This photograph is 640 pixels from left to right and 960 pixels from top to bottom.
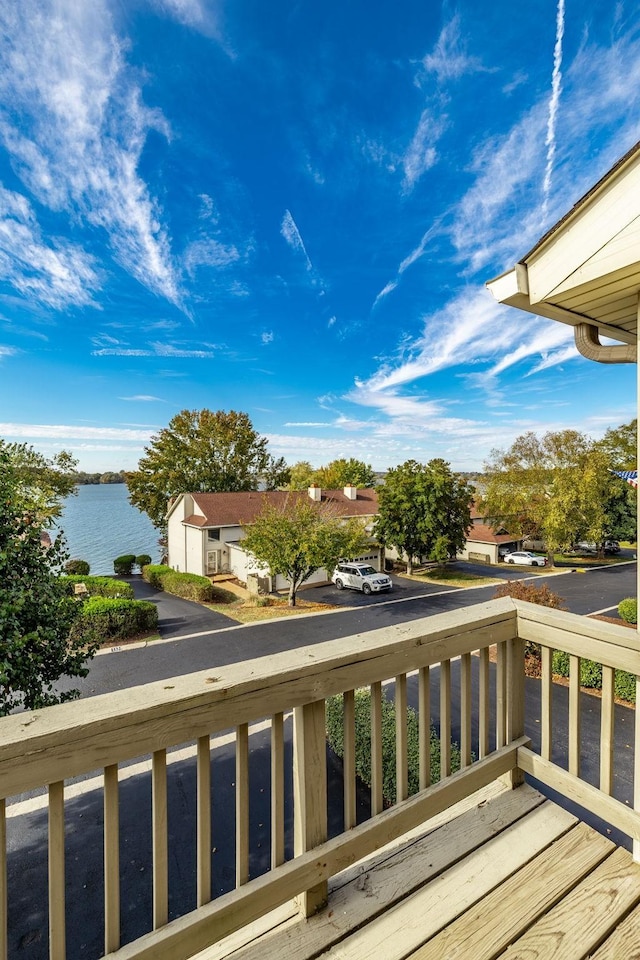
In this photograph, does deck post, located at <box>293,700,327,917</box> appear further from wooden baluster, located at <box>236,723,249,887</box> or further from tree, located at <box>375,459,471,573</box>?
tree, located at <box>375,459,471,573</box>

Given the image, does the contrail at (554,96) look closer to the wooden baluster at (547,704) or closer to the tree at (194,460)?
the wooden baluster at (547,704)

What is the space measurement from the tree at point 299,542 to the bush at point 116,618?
4.06 meters

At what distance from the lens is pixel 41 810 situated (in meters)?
4.74

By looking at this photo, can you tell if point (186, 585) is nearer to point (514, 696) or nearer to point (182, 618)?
point (182, 618)

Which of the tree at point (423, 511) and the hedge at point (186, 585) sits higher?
the tree at point (423, 511)

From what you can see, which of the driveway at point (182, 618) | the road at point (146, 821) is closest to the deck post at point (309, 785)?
the road at point (146, 821)

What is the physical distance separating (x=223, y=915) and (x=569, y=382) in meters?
22.4

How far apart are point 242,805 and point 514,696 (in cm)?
127

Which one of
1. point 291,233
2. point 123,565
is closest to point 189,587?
point 123,565

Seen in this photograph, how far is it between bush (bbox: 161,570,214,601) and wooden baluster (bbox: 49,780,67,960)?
1545 cm

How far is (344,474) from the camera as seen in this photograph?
126 ft

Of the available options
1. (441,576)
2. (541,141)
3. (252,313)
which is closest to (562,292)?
(541,141)

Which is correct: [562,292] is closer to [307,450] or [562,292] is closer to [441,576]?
[441,576]

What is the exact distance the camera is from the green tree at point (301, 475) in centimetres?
3291
